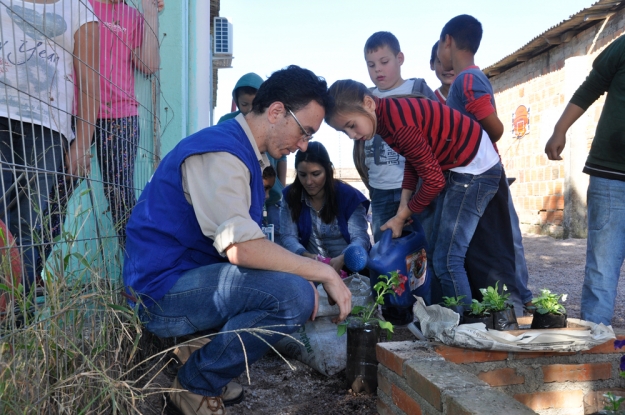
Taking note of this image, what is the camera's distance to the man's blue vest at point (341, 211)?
369cm

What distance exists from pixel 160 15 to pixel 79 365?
8.71 feet

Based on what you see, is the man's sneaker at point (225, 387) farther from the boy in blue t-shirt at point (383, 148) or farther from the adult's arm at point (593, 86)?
the adult's arm at point (593, 86)

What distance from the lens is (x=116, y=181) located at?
250cm

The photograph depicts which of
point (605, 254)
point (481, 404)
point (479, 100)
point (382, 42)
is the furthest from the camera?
point (382, 42)

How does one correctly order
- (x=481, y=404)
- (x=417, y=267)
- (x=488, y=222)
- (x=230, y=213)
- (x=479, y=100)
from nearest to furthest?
(x=481, y=404) → (x=230, y=213) → (x=488, y=222) → (x=479, y=100) → (x=417, y=267)

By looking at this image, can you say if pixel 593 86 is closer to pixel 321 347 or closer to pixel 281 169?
pixel 321 347

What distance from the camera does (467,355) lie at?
2141 millimetres

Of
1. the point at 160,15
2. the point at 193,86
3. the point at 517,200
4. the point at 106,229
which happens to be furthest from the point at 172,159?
the point at 517,200

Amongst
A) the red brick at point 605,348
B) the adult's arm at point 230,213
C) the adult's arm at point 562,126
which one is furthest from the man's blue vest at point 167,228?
the adult's arm at point 562,126

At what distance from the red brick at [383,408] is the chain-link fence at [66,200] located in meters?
0.96

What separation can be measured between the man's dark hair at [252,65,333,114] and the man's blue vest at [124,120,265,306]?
21 cm

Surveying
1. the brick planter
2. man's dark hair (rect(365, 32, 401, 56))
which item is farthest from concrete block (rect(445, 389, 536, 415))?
man's dark hair (rect(365, 32, 401, 56))

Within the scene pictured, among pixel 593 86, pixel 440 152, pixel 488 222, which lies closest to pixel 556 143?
pixel 593 86

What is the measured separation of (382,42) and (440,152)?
4.70 feet
